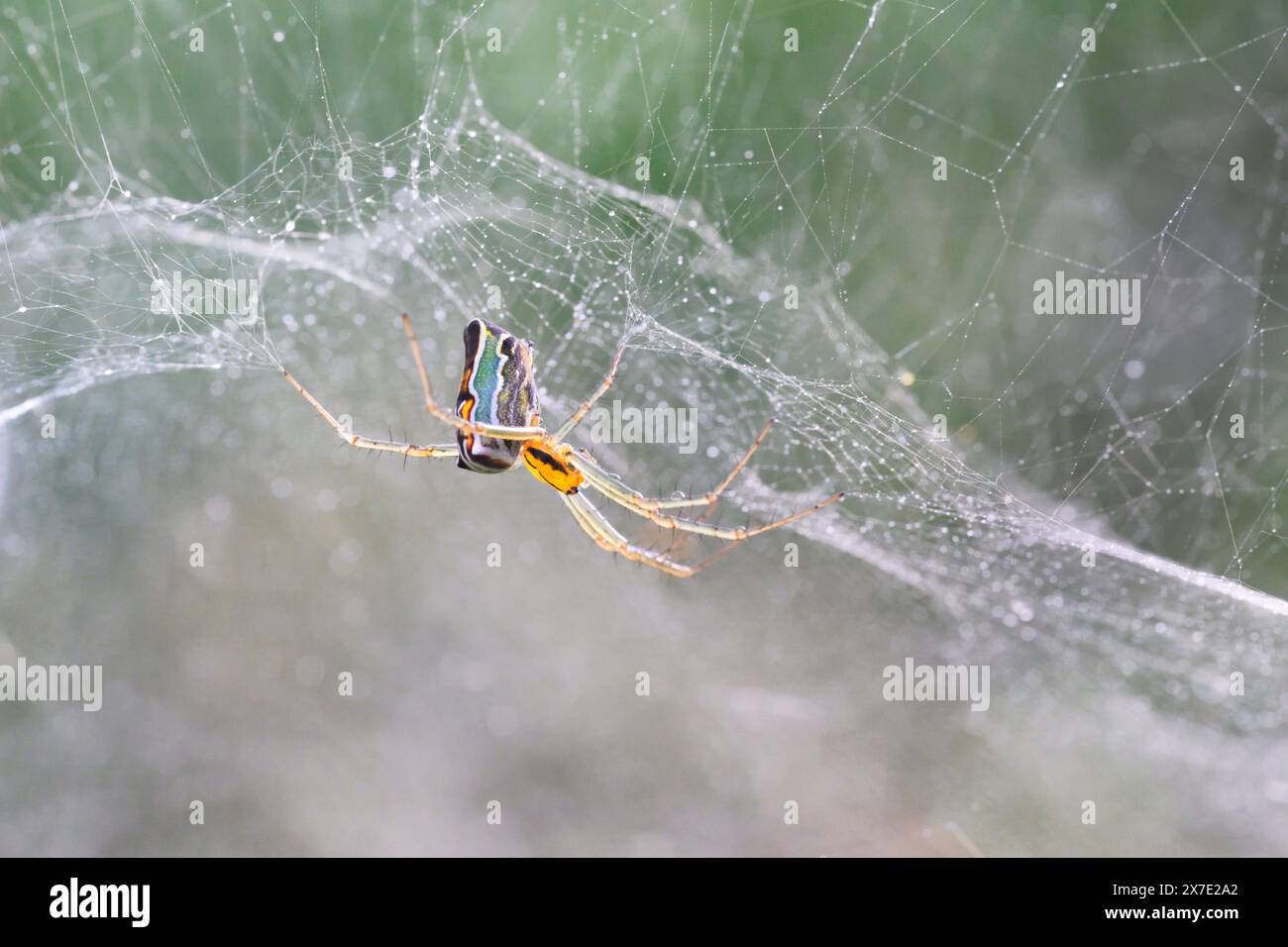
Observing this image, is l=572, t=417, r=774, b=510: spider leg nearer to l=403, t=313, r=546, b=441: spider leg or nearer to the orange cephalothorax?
the orange cephalothorax

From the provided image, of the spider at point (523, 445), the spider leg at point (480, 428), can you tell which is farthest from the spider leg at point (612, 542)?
the spider leg at point (480, 428)

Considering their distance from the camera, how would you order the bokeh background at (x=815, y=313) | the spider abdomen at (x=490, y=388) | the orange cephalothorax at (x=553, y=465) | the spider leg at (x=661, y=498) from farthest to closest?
the bokeh background at (x=815, y=313), the spider leg at (x=661, y=498), the orange cephalothorax at (x=553, y=465), the spider abdomen at (x=490, y=388)

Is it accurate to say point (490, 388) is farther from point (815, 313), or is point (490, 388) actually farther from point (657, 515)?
point (815, 313)

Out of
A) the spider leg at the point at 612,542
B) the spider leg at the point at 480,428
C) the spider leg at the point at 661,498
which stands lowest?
the spider leg at the point at 612,542

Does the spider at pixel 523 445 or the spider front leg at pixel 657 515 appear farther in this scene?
the spider front leg at pixel 657 515

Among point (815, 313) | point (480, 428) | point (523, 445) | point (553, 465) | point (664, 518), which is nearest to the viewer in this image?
point (480, 428)

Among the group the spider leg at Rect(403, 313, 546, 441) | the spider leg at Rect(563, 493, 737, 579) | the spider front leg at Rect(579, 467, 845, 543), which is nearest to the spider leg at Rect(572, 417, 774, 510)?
the spider front leg at Rect(579, 467, 845, 543)

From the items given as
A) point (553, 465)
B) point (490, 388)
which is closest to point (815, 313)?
point (553, 465)

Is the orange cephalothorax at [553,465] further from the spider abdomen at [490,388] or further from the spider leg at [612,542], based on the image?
the spider abdomen at [490,388]
